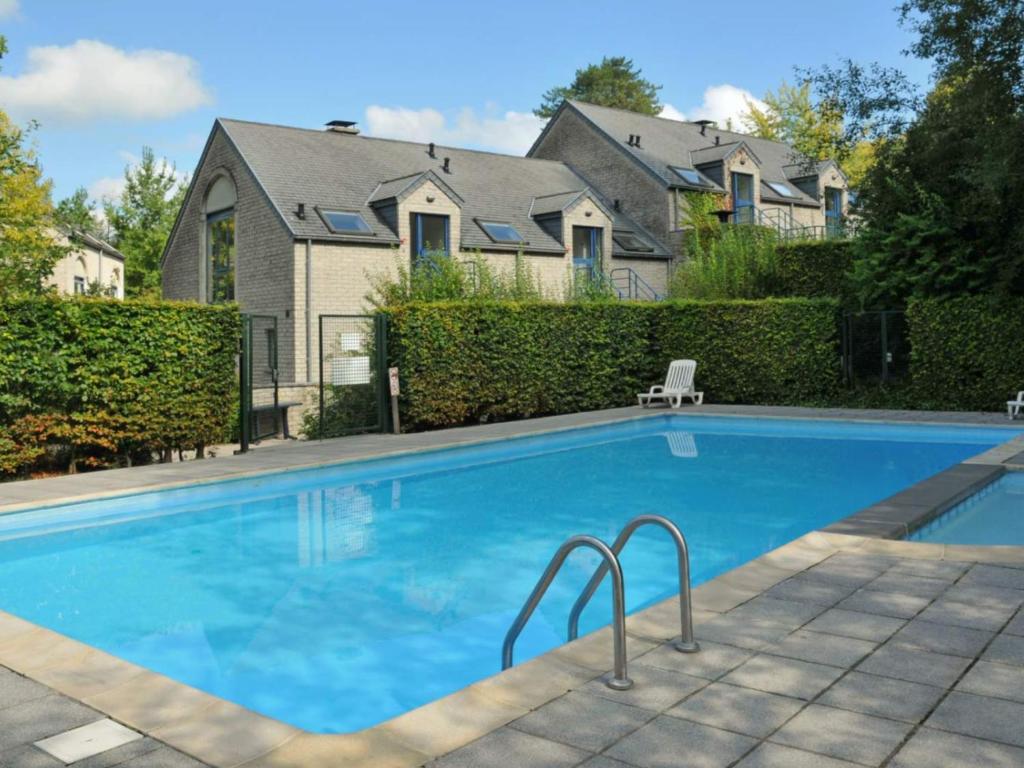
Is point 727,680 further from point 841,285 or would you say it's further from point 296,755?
point 841,285

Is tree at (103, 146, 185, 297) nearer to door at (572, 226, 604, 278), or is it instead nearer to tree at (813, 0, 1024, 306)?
door at (572, 226, 604, 278)

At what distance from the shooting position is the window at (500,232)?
2505 cm

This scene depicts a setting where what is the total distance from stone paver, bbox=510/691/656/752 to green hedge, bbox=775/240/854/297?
755 inches

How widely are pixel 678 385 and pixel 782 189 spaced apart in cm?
1671

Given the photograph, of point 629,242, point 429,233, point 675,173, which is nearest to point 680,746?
point 429,233

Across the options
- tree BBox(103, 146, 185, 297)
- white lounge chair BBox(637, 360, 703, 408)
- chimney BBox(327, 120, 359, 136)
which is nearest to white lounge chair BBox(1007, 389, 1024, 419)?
white lounge chair BBox(637, 360, 703, 408)

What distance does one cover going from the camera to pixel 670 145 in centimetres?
3259

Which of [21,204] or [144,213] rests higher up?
[144,213]

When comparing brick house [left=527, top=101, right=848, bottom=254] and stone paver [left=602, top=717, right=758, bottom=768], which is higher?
brick house [left=527, top=101, right=848, bottom=254]

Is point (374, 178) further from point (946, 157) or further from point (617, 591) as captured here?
point (617, 591)

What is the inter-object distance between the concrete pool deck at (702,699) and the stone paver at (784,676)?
0.04 feet

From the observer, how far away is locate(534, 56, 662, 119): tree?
5931cm

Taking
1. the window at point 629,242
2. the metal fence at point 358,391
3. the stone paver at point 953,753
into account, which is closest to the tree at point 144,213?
the window at point 629,242

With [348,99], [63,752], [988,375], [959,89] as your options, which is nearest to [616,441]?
[988,375]
